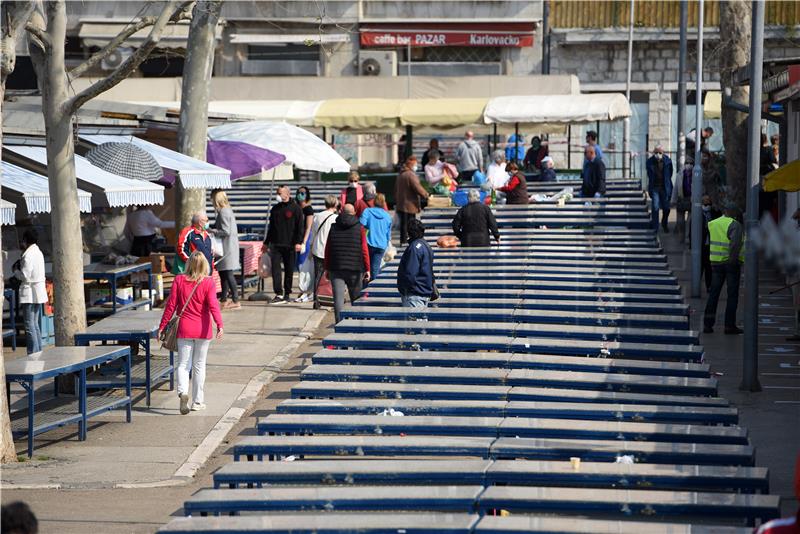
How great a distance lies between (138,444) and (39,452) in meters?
0.89

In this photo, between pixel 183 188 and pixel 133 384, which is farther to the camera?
pixel 183 188

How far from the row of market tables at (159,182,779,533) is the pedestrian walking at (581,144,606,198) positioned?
9958mm

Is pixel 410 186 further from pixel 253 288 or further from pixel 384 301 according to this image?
pixel 384 301

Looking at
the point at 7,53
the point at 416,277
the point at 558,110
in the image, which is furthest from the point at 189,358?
the point at 558,110

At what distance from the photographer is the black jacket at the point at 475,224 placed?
1725 centimetres

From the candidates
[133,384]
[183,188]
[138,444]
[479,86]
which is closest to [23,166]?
[183,188]

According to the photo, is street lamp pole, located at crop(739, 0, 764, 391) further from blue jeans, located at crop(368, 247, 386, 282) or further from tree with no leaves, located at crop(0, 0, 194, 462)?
blue jeans, located at crop(368, 247, 386, 282)

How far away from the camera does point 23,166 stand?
17.0 m

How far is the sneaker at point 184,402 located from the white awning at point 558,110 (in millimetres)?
17729

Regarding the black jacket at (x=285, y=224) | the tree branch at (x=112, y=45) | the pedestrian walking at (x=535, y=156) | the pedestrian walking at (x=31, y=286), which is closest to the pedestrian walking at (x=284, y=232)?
the black jacket at (x=285, y=224)

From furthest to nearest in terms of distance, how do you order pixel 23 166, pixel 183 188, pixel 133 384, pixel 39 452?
pixel 183 188, pixel 23 166, pixel 133 384, pixel 39 452

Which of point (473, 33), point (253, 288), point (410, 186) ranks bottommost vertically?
point (253, 288)

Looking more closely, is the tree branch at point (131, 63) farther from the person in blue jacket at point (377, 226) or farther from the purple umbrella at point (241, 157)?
the purple umbrella at point (241, 157)

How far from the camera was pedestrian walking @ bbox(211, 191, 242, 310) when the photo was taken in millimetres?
19766
